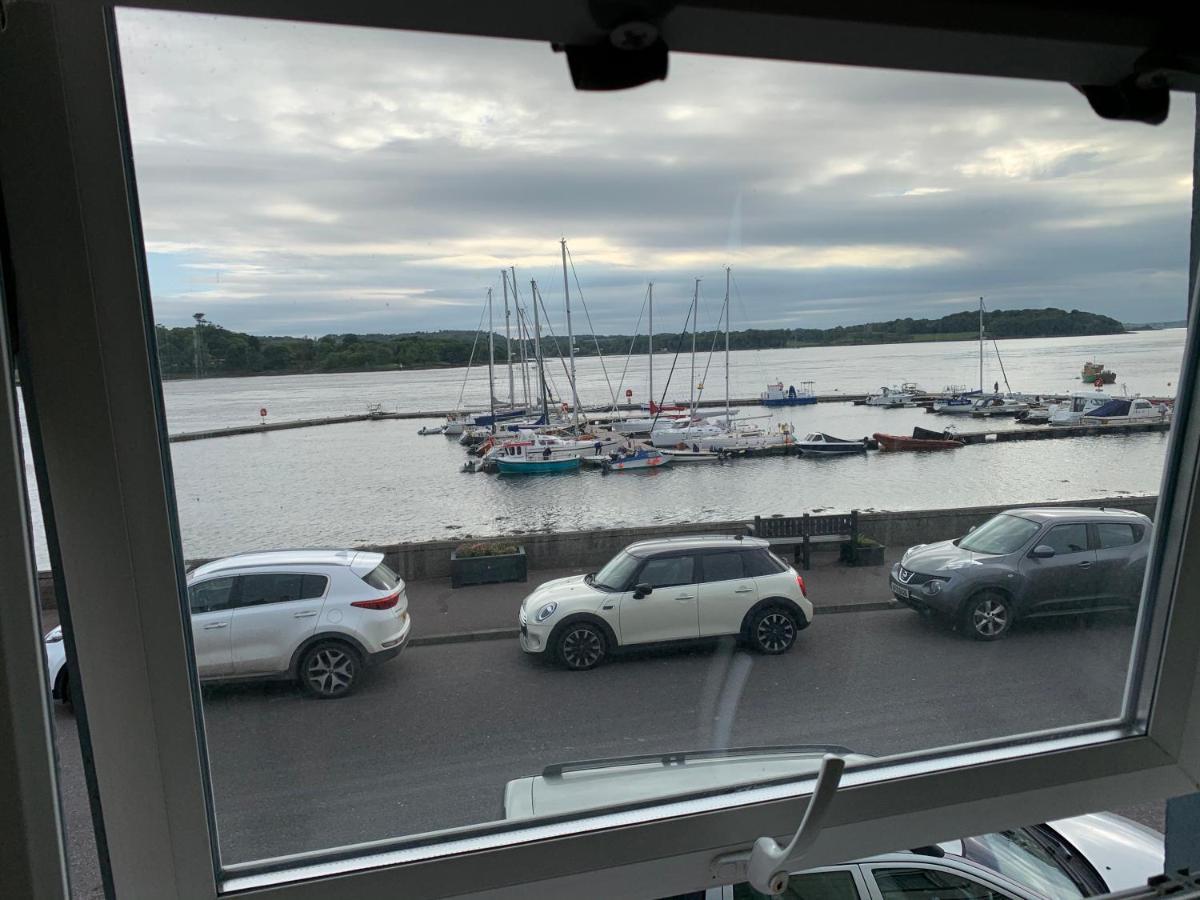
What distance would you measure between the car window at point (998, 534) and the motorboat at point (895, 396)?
28 cm

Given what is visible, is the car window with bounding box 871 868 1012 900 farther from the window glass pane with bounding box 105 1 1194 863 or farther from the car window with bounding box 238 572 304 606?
the car window with bounding box 238 572 304 606

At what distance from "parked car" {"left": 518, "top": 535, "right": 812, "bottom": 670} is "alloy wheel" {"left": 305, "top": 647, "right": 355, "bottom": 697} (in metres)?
0.29

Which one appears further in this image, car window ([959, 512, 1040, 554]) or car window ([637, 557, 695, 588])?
car window ([959, 512, 1040, 554])

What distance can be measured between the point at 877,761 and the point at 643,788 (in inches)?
16.8

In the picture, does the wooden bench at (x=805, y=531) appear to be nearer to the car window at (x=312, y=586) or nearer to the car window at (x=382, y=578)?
the car window at (x=382, y=578)

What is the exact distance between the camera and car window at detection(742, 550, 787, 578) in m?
1.29

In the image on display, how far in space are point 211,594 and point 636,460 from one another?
27.5 inches

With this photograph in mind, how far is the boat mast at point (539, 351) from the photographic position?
119cm

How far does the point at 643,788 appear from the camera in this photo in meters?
1.21

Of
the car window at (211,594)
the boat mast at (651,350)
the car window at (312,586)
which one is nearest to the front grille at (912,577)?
the boat mast at (651,350)

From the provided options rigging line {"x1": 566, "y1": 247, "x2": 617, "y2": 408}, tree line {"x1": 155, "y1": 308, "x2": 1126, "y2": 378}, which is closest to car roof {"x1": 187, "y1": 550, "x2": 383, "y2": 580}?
tree line {"x1": 155, "y1": 308, "x2": 1126, "y2": 378}

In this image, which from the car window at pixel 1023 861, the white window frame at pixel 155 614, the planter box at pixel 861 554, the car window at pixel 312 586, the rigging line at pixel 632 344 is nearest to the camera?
the white window frame at pixel 155 614

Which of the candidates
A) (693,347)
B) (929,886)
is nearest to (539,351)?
→ (693,347)

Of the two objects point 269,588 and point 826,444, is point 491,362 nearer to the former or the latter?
point 269,588
